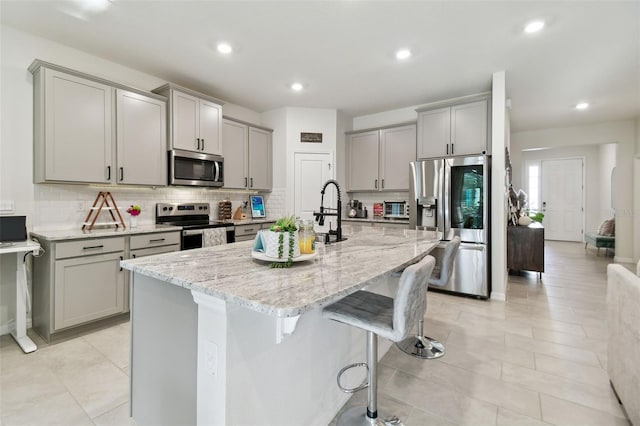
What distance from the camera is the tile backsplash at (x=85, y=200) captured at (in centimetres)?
281

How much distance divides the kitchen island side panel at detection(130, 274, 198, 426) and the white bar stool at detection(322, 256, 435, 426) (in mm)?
627

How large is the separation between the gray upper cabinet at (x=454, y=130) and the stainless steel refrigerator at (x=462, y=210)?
0.27m

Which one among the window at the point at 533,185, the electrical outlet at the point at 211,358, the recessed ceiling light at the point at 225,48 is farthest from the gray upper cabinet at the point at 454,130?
the window at the point at 533,185

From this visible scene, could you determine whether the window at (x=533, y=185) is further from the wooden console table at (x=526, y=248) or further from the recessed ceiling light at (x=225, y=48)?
the recessed ceiling light at (x=225, y=48)

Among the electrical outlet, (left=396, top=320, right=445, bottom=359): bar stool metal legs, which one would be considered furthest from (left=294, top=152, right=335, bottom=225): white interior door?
the electrical outlet

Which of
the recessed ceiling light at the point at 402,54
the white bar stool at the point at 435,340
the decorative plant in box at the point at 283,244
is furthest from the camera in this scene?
the recessed ceiling light at the point at 402,54

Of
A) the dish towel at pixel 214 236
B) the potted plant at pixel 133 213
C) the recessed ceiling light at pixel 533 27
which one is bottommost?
the dish towel at pixel 214 236

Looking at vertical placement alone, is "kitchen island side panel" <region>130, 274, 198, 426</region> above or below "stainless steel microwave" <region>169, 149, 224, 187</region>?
below

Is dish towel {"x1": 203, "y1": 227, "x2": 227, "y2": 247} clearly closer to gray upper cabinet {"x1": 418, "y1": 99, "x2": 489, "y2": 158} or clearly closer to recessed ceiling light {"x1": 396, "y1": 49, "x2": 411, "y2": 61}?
recessed ceiling light {"x1": 396, "y1": 49, "x2": 411, "y2": 61}

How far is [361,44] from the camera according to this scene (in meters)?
2.91

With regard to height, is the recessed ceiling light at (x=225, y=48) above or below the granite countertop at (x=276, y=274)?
above

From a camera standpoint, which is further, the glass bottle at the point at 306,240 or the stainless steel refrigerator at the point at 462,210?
the stainless steel refrigerator at the point at 462,210

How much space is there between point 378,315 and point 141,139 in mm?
3122

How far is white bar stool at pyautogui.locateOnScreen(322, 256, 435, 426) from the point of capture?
1.26 m
